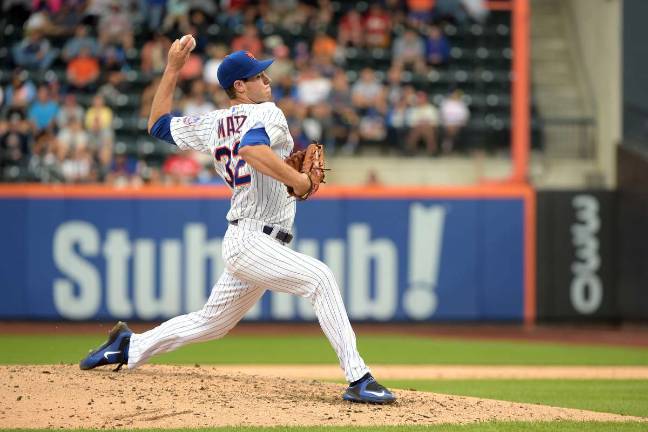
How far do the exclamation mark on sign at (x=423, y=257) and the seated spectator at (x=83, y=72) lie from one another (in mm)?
4633

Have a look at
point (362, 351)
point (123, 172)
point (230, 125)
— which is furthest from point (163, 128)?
point (123, 172)

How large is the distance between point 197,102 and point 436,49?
11.6 feet

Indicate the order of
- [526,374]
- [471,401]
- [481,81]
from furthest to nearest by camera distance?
[481,81] < [526,374] < [471,401]

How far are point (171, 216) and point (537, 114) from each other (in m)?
5.83

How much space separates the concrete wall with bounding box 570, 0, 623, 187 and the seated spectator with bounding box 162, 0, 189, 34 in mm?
5839

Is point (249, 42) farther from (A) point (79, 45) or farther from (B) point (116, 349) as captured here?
(B) point (116, 349)

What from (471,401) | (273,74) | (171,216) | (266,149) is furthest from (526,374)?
(273,74)

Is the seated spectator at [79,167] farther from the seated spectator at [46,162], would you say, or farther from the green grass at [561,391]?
the green grass at [561,391]

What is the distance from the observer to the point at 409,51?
15.5 m

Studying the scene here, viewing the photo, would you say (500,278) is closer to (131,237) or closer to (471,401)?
(131,237)

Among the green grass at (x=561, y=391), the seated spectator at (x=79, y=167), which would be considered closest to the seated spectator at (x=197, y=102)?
the seated spectator at (x=79, y=167)

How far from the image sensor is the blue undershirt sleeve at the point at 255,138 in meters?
5.52

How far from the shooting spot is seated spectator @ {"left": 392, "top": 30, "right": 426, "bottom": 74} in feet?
50.5

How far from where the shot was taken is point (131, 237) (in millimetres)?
13367
